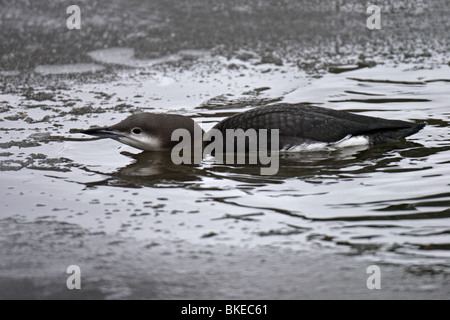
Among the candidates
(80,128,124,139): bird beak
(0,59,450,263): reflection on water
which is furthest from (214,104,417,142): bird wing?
(80,128,124,139): bird beak

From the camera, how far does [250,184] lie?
4586 mm

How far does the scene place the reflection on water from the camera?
3.78m

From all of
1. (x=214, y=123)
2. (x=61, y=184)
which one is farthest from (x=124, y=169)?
(x=214, y=123)

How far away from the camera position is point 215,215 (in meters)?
4.05

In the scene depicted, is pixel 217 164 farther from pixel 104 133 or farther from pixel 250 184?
pixel 104 133

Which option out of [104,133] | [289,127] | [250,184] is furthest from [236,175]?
[104,133]

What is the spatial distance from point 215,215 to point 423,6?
5.68 meters

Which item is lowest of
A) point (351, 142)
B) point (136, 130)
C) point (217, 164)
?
point (217, 164)

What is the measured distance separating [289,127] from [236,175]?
27.5 inches

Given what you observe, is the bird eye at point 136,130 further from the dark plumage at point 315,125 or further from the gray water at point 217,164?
the dark plumage at point 315,125

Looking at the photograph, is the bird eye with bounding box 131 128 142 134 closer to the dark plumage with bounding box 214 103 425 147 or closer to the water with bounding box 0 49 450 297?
the water with bounding box 0 49 450 297

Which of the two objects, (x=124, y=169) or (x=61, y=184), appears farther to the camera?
(x=124, y=169)
